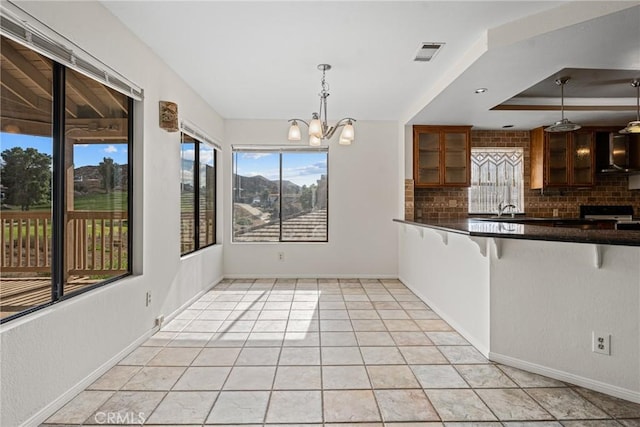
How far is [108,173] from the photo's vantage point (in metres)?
2.67

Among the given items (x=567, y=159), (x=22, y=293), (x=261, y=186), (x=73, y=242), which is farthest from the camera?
(x=261, y=186)

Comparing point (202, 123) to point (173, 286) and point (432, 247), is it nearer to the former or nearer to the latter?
point (173, 286)

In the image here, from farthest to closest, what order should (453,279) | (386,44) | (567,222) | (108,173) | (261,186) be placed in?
(261,186) < (567,222) < (453,279) < (386,44) < (108,173)

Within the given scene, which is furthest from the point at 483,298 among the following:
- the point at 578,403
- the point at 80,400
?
the point at 80,400

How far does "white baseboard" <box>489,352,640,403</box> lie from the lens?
6.91 ft

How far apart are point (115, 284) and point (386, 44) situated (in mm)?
2815

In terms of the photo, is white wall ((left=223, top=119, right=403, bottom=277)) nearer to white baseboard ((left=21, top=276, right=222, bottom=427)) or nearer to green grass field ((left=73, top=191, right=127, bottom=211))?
white baseboard ((left=21, top=276, right=222, bottom=427))

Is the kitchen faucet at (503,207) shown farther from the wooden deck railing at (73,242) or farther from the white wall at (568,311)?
the wooden deck railing at (73,242)

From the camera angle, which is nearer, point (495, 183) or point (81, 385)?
point (81, 385)

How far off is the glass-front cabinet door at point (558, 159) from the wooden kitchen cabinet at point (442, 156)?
129 cm

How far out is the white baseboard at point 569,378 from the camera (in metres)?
2.11

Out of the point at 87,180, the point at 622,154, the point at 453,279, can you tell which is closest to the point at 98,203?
the point at 87,180

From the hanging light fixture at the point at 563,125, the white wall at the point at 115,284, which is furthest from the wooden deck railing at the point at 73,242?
the hanging light fixture at the point at 563,125

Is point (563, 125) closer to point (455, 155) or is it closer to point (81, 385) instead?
point (455, 155)
